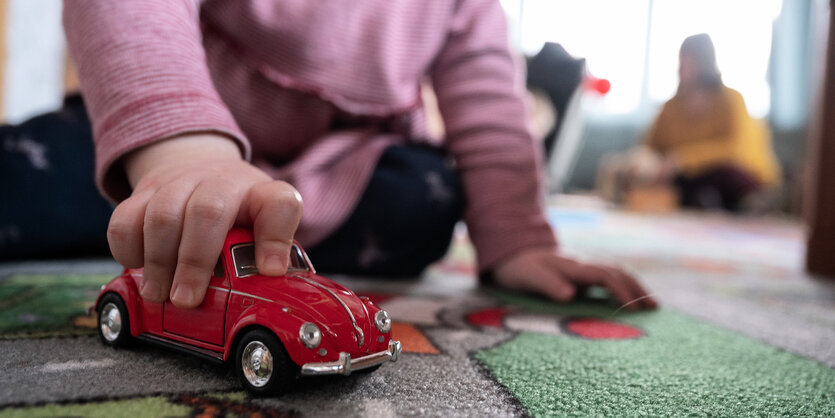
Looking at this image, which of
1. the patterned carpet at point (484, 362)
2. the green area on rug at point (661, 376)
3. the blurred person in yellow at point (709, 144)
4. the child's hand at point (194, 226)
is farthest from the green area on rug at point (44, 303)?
the blurred person in yellow at point (709, 144)

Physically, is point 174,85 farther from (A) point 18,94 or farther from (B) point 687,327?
(A) point 18,94

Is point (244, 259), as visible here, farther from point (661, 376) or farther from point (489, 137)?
point (489, 137)

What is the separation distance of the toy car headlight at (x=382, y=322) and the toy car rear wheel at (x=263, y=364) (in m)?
0.04

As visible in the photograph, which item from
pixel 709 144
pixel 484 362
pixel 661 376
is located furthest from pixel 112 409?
pixel 709 144

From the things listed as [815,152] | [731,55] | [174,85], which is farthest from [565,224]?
[731,55]

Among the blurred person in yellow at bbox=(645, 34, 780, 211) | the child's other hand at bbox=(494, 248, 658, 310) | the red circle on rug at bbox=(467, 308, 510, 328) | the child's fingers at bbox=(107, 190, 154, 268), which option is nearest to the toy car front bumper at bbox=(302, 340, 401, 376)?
the child's fingers at bbox=(107, 190, 154, 268)

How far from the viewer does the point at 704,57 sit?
3.19 metres

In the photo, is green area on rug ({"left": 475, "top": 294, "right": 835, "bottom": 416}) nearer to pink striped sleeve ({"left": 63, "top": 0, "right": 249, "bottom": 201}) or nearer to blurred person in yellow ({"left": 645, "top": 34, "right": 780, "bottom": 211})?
pink striped sleeve ({"left": 63, "top": 0, "right": 249, "bottom": 201})

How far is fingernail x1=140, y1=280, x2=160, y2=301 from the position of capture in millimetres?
296

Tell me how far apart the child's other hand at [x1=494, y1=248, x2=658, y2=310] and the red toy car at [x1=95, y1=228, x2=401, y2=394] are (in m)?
0.34

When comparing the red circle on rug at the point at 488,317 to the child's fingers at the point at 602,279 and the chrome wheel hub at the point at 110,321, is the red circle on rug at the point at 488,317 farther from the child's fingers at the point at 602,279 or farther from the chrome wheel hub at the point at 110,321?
the chrome wheel hub at the point at 110,321

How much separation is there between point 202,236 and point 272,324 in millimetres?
53

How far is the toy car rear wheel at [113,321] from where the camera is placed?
0.33 meters

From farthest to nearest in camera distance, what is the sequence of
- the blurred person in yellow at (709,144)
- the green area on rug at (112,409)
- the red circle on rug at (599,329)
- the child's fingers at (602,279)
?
the blurred person in yellow at (709,144)
the child's fingers at (602,279)
the red circle on rug at (599,329)
the green area on rug at (112,409)
